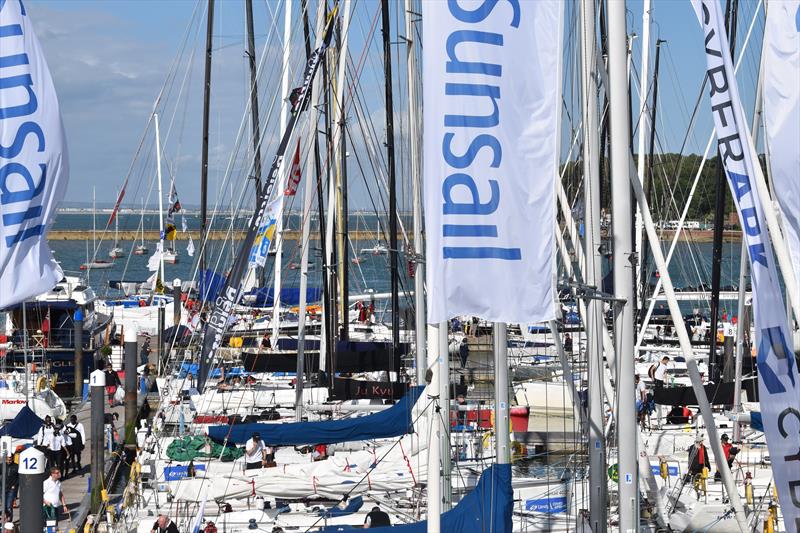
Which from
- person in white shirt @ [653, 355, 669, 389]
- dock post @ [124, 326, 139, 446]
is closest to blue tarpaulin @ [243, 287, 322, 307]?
dock post @ [124, 326, 139, 446]

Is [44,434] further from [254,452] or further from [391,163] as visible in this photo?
[391,163]

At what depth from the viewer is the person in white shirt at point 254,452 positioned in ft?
64.5

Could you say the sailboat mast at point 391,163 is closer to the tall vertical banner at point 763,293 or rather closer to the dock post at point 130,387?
the dock post at point 130,387

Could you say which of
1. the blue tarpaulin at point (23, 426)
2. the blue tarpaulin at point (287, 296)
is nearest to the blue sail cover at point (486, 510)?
the blue tarpaulin at point (23, 426)

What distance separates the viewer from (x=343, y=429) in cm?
1941

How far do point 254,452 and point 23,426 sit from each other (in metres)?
8.31

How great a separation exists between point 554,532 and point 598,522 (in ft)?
10.9

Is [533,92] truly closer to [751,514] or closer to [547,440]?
[751,514]

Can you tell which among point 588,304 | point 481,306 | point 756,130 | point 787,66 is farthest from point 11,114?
point 756,130

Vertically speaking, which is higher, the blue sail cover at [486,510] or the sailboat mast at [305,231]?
the sailboat mast at [305,231]

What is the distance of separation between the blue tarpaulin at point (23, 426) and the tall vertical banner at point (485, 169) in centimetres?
1799

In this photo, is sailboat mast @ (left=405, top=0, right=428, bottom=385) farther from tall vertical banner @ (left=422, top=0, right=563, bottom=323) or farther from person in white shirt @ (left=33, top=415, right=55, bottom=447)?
person in white shirt @ (left=33, top=415, right=55, bottom=447)

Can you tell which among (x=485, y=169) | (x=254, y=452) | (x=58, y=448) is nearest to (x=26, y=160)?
(x=485, y=169)

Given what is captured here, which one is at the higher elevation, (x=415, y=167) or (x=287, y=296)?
(x=415, y=167)
